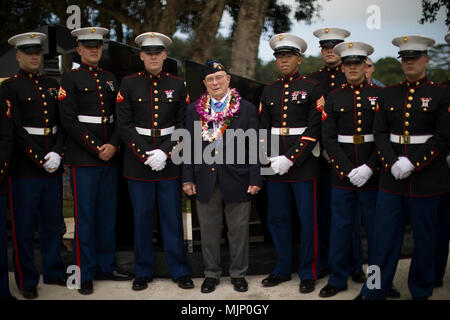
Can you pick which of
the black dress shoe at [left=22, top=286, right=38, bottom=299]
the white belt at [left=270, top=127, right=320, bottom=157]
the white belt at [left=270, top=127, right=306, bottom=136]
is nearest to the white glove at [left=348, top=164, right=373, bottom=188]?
the white belt at [left=270, top=127, right=320, bottom=157]

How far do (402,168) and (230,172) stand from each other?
133 centimetres

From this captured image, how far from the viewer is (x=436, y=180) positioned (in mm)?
3367

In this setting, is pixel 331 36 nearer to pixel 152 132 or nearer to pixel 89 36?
pixel 152 132

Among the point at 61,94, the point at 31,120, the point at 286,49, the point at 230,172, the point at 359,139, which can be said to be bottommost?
the point at 230,172

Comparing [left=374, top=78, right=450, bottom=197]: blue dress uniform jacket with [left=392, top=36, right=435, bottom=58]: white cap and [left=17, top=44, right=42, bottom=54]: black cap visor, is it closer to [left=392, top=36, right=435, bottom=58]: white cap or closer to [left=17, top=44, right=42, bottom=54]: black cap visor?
[left=392, top=36, right=435, bottom=58]: white cap

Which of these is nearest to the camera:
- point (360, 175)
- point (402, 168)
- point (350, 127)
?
point (402, 168)

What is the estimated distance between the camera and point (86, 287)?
3977 millimetres

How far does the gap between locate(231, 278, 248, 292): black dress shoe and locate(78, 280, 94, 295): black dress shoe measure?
120 centimetres

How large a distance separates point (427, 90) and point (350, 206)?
3.48 ft

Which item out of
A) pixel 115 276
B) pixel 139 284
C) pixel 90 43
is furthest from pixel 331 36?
pixel 115 276

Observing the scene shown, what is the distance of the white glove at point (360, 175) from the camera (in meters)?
3.59

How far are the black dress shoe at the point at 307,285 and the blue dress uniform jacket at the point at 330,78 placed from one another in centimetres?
162

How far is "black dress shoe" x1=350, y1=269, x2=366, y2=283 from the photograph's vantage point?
4.11 m

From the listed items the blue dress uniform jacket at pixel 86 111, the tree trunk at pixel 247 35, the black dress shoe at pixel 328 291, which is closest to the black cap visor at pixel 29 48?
the blue dress uniform jacket at pixel 86 111
